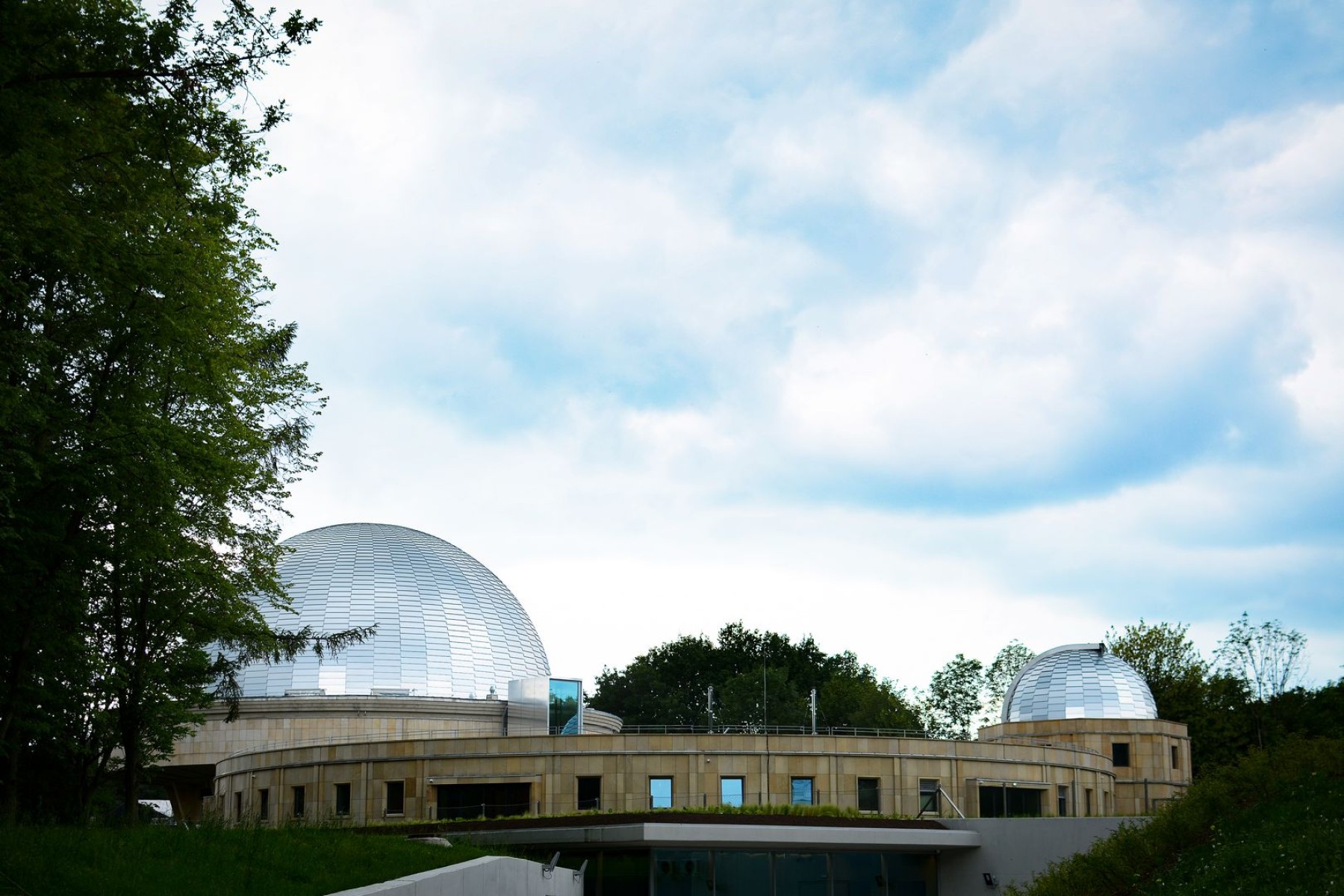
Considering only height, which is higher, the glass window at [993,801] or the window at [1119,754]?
the window at [1119,754]

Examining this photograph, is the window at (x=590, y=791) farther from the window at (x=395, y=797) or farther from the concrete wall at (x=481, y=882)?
the concrete wall at (x=481, y=882)

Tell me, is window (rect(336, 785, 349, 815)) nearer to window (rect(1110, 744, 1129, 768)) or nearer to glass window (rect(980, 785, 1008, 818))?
glass window (rect(980, 785, 1008, 818))

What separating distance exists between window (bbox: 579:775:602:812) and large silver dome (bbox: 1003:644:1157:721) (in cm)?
3150

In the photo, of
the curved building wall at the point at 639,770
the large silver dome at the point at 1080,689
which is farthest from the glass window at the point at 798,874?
the large silver dome at the point at 1080,689

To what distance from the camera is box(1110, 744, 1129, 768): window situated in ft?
213

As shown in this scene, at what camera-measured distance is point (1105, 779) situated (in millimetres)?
53531

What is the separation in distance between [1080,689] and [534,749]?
3419 centimetres

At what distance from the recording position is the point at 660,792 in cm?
4244

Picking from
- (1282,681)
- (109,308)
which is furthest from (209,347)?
(1282,681)

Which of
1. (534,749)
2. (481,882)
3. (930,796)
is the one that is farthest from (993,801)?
(481,882)

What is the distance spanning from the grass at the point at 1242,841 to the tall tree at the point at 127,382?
17.8m

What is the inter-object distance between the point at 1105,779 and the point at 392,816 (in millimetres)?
29076

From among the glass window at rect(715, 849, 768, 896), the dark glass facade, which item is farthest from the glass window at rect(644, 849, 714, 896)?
the glass window at rect(715, 849, 768, 896)

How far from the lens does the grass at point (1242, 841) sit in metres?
19.2
